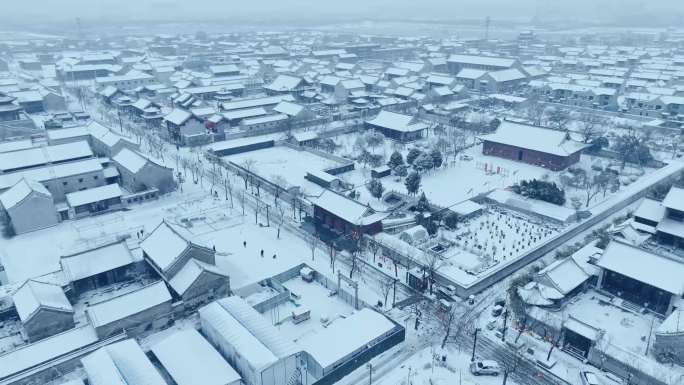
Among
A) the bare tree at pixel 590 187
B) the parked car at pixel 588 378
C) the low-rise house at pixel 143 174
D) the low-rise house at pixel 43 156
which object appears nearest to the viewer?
the parked car at pixel 588 378

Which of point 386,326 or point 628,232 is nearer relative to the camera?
point 386,326

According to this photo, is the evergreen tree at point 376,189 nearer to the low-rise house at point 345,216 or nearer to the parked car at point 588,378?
the low-rise house at point 345,216

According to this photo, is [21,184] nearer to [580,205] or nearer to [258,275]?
[258,275]

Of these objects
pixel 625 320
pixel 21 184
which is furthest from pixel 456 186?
pixel 21 184

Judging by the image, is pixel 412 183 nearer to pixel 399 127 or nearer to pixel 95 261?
pixel 399 127

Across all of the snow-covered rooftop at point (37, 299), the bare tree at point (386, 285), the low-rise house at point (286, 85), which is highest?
the low-rise house at point (286, 85)

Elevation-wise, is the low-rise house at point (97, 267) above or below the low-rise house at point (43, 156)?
below

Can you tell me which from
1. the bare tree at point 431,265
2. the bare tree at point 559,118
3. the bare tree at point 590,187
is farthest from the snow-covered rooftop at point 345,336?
the bare tree at point 559,118
